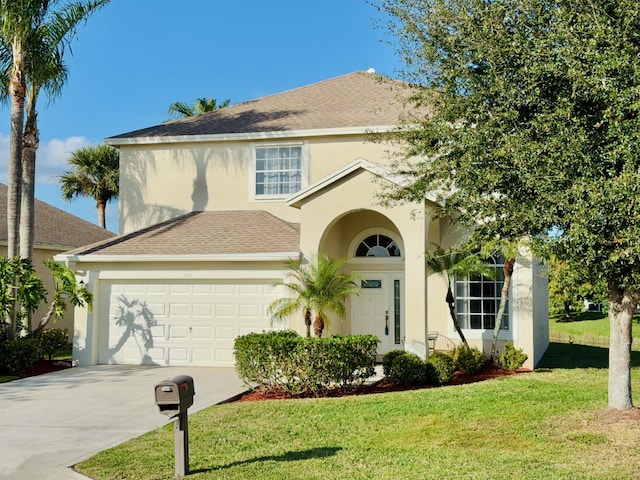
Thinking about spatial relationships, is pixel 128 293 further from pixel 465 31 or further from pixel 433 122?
pixel 465 31

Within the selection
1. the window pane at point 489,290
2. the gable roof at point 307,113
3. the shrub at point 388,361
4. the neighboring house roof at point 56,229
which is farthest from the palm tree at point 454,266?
the neighboring house roof at point 56,229

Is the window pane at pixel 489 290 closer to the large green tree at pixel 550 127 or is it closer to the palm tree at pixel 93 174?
the large green tree at pixel 550 127

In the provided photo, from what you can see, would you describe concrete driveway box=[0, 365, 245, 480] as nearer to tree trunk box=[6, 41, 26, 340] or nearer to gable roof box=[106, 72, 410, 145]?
tree trunk box=[6, 41, 26, 340]

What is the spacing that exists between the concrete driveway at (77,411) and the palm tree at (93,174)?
55.3ft

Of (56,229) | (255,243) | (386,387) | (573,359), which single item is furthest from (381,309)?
(56,229)

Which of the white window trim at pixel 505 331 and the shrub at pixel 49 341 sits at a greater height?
the white window trim at pixel 505 331

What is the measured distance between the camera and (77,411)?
12016 mm

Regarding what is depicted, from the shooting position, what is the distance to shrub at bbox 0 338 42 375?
54.9ft

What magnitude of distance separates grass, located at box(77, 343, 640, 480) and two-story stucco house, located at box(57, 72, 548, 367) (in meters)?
3.86

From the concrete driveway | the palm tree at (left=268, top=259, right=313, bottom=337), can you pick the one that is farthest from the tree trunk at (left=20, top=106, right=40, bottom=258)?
the palm tree at (left=268, top=259, right=313, bottom=337)

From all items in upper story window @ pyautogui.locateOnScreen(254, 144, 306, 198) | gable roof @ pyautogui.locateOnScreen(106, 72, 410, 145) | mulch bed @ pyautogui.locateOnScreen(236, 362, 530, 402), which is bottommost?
mulch bed @ pyautogui.locateOnScreen(236, 362, 530, 402)

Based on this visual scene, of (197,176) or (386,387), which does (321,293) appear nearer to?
(386,387)

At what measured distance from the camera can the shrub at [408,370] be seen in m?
14.3

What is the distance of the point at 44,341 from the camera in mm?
18719
